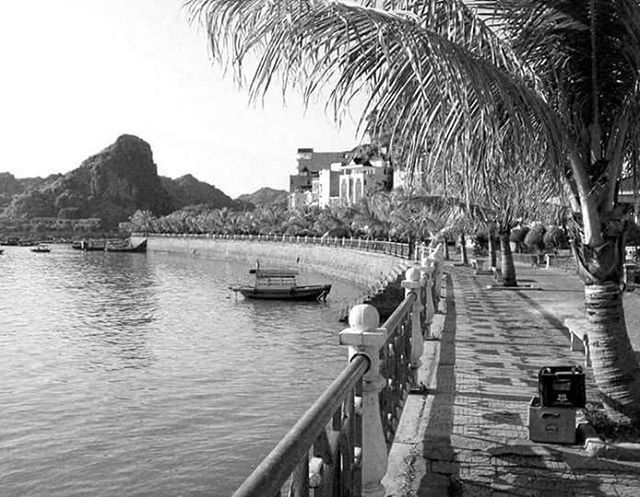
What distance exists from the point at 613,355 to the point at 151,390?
1319 centimetres

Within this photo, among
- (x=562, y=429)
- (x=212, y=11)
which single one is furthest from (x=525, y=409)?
(x=212, y=11)

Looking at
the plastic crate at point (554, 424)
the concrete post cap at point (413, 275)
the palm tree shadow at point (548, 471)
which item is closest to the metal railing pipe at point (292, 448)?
the palm tree shadow at point (548, 471)

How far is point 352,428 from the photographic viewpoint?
3943 millimetres

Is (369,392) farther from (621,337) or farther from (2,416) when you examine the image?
(2,416)

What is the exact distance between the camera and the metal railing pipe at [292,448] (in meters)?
2.03

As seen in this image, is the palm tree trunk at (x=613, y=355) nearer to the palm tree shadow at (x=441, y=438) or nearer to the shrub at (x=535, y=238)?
the palm tree shadow at (x=441, y=438)

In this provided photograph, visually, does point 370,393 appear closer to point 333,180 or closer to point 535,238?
point 535,238

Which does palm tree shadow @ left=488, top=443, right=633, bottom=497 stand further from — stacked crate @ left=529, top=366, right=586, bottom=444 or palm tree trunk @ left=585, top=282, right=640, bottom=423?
palm tree trunk @ left=585, top=282, right=640, bottom=423

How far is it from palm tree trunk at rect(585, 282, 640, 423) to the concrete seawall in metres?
25.0

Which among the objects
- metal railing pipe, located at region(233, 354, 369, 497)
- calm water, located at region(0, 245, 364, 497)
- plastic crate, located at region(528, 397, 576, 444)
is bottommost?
calm water, located at region(0, 245, 364, 497)

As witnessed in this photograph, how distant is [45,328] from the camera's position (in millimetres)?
28609

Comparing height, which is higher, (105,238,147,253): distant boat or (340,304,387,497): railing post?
(340,304,387,497): railing post

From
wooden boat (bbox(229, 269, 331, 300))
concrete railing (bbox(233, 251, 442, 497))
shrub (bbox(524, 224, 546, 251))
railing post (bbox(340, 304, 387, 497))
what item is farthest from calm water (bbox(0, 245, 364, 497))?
shrub (bbox(524, 224, 546, 251))

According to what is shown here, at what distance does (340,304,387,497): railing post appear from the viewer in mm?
4270
